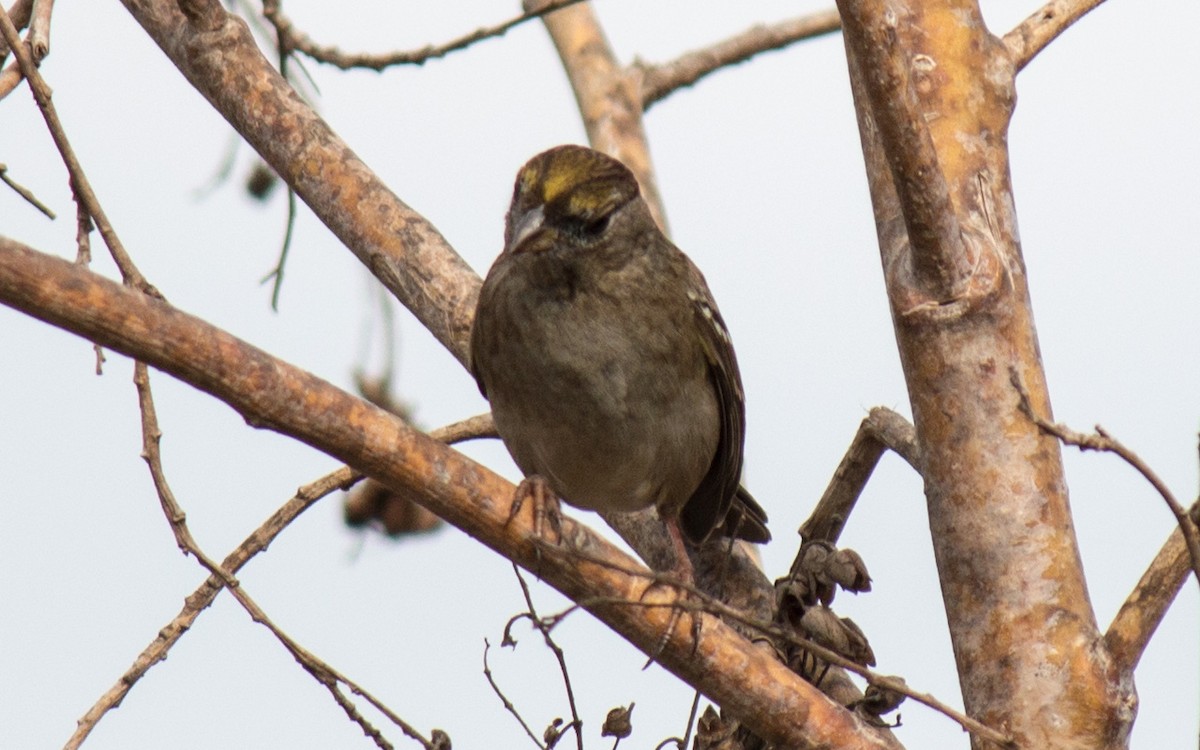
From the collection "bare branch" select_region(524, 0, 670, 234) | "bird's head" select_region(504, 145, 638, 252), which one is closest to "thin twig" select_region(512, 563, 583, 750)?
"bird's head" select_region(504, 145, 638, 252)

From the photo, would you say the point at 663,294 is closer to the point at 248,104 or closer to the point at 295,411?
the point at 248,104

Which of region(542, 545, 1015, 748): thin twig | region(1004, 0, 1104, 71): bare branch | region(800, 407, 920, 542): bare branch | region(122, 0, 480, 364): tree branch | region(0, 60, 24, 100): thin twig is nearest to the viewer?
region(542, 545, 1015, 748): thin twig

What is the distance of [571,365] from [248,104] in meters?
1.26

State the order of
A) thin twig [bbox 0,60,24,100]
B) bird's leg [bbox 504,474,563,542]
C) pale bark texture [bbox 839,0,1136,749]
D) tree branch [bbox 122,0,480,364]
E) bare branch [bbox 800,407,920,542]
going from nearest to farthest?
bird's leg [bbox 504,474,563,542]
pale bark texture [bbox 839,0,1136,749]
thin twig [bbox 0,60,24,100]
bare branch [bbox 800,407,920,542]
tree branch [bbox 122,0,480,364]

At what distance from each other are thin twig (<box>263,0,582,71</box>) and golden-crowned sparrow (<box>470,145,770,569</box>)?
0.46 metres

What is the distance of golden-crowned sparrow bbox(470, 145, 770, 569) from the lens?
4.38 metres

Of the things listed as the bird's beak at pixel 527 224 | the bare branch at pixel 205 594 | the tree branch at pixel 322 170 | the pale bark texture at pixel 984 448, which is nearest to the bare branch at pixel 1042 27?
the pale bark texture at pixel 984 448

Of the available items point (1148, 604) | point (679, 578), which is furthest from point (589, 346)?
point (1148, 604)

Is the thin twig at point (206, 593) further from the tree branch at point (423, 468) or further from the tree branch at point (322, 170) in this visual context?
the tree branch at point (322, 170)

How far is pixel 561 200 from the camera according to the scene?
4434mm

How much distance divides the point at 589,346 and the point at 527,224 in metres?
0.38

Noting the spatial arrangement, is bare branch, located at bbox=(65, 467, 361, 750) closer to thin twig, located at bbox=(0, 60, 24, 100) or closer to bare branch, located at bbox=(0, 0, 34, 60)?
thin twig, located at bbox=(0, 60, 24, 100)

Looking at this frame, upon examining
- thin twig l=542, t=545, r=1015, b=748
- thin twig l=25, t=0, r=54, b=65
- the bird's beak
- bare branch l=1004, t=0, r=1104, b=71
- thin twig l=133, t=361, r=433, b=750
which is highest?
bare branch l=1004, t=0, r=1104, b=71

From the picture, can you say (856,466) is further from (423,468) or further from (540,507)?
(423,468)
